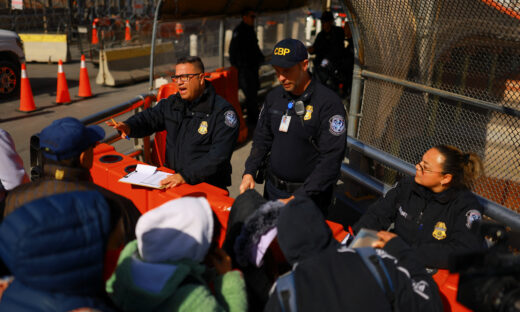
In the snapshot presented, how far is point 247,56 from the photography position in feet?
27.9

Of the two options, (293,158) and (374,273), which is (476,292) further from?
(293,158)

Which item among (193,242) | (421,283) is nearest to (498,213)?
(421,283)

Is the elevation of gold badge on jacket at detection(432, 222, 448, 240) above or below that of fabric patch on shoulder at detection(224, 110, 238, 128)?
below

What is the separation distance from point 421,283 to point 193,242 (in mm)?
1051

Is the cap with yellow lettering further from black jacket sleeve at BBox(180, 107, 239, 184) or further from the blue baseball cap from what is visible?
the blue baseball cap

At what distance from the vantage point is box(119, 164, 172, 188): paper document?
3.14m

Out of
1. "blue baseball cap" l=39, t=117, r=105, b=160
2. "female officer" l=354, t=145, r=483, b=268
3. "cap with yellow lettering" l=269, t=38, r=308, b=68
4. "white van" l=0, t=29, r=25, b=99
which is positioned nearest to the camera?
A: "blue baseball cap" l=39, t=117, r=105, b=160

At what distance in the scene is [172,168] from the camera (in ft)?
12.7

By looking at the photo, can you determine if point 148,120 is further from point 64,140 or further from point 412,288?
point 412,288

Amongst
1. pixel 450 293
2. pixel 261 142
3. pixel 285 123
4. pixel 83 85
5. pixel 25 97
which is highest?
pixel 285 123

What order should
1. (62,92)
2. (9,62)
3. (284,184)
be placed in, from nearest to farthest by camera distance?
(284,184) → (9,62) → (62,92)

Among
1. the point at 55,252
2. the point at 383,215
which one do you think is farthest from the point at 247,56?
the point at 55,252

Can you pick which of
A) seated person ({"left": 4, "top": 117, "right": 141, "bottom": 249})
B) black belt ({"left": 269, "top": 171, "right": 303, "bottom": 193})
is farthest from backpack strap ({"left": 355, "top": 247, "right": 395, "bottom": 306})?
black belt ({"left": 269, "top": 171, "right": 303, "bottom": 193})

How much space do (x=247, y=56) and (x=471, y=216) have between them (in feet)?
21.4
